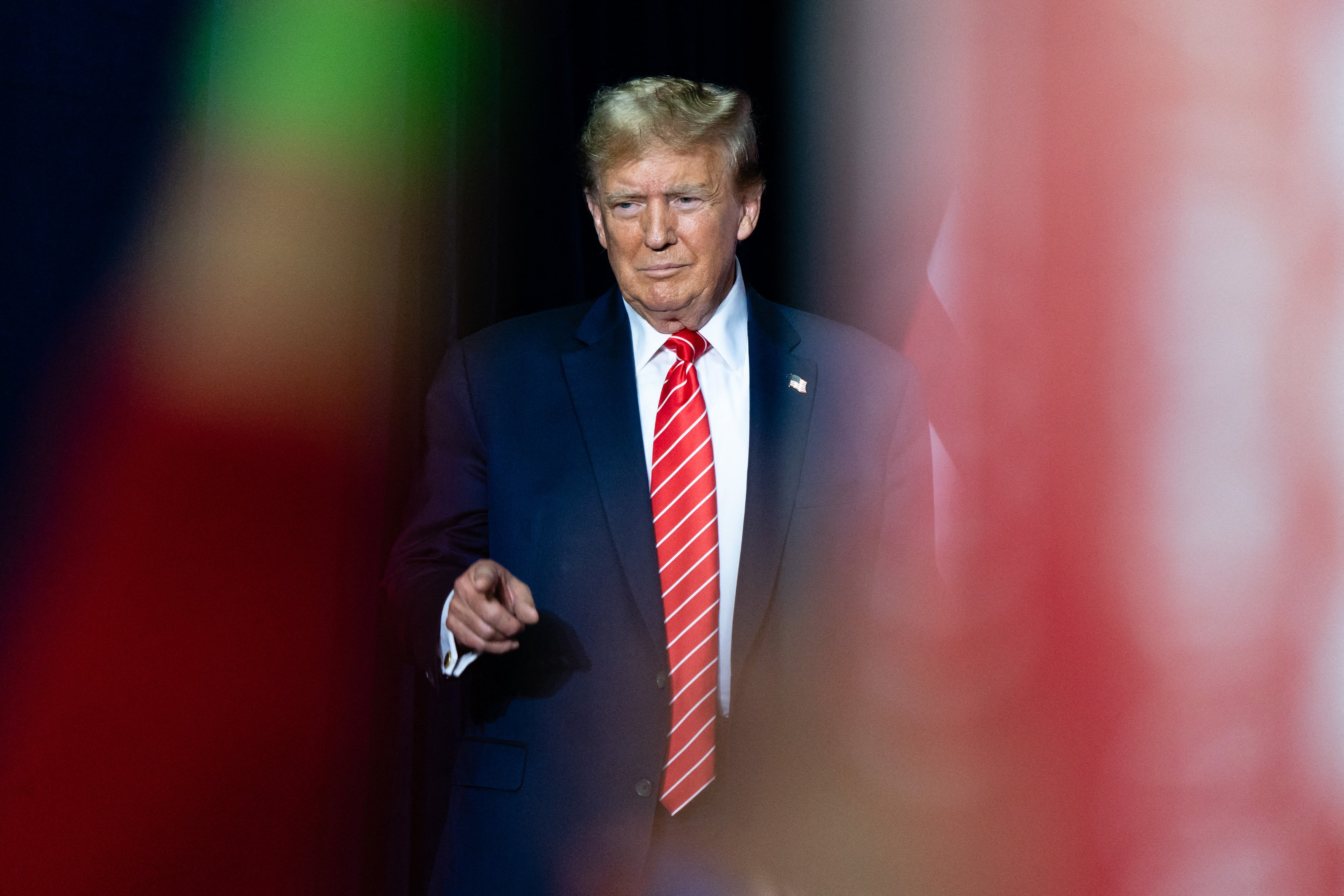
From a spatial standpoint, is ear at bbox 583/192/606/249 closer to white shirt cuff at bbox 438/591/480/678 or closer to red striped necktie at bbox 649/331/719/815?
red striped necktie at bbox 649/331/719/815

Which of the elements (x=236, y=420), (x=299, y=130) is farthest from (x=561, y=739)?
(x=299, y=130)

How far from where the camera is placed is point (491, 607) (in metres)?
1.20

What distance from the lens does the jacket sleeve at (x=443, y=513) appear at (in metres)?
1.48

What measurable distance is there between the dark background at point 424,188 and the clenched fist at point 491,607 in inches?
28.3

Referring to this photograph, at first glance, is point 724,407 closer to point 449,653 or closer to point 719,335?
point 719,335

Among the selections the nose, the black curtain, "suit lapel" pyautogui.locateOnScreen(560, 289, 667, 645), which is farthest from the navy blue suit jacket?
the black curtain

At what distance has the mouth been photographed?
158cm

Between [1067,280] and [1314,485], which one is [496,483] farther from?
[1314,485]

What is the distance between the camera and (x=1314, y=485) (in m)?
2.28

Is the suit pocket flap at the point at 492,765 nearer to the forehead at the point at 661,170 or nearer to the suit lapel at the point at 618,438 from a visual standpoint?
the suit lapel at the point at 618,438

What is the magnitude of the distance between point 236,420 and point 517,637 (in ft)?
2.22

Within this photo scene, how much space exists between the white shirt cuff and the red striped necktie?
0.88ft

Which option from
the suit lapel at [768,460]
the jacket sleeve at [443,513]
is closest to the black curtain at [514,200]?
the jacket sleeve at [443,513]

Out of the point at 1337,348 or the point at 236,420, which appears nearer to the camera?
the point at 236,420
